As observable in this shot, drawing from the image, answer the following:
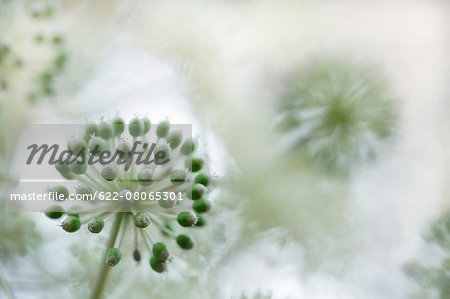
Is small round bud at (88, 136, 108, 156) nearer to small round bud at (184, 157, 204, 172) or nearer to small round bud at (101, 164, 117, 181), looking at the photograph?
small round bud at (101, 164, 117, 181)

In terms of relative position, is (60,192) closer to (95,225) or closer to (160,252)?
(95,225)

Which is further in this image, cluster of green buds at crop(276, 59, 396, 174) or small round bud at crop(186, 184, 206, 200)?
cluster of green buds at crop(276, 59, 396, 174)

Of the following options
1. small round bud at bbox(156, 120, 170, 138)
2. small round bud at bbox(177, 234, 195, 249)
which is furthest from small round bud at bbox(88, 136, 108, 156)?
small round bud at bbox(177, 234, 195, 249)

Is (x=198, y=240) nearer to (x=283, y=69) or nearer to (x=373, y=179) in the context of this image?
(x=373, y=179)


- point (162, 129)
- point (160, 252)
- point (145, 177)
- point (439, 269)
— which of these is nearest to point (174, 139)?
point (162, 129)

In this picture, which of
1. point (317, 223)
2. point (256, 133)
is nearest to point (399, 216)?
point (317, 223)

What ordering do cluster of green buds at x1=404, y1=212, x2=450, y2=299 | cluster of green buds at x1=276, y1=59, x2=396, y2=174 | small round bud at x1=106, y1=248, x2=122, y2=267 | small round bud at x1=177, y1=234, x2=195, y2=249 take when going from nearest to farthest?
small round bud at x1=106, y1=248, x2=122, y2=267 < small round bud at x1=177, y1=234, x2=195, y2=249 < cluster of green buds at x1=404, y1=212, x2=450, y2=299 < cluster of green buds at x1=276, y1=59, x2=396, y2=174
